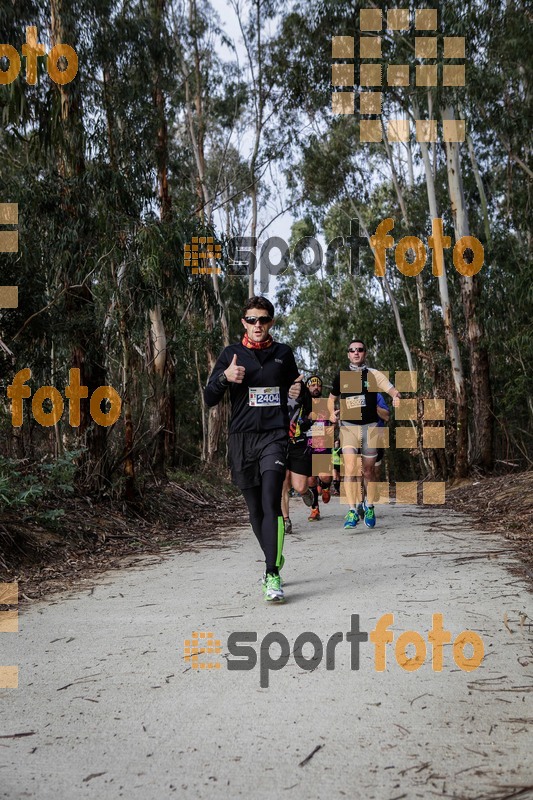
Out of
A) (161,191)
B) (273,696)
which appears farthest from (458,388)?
(273,696)

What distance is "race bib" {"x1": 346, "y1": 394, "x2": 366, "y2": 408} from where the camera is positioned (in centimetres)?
911

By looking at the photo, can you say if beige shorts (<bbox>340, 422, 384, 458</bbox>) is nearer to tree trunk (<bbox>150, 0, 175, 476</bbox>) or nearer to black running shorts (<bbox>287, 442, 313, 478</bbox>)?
black running shorts (<bbox>287, 442, 313, 478</bbox>)

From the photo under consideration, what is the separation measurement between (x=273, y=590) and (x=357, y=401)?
395 centimetres

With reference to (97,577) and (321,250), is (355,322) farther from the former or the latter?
(97,577)

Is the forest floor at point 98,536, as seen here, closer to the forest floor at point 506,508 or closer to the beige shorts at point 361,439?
the beige shorts at point 361,439

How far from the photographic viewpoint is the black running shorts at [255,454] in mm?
5902

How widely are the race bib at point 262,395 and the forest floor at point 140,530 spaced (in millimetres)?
2110

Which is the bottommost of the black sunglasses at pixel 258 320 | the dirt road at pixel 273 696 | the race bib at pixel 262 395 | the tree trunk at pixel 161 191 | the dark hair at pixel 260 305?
the dirt road at pixel 273 696

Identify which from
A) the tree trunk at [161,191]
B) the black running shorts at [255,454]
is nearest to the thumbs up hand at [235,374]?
the black running shorts at [255,454]

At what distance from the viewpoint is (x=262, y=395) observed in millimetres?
5961

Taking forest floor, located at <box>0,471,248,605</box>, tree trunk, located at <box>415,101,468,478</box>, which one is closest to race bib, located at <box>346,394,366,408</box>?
forest floor, located at <box>0,471,248,605</box>

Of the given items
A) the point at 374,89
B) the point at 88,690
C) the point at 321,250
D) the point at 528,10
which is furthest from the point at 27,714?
the point at 321,250

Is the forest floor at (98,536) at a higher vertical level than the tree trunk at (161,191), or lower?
lower

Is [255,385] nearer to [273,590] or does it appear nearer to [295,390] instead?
[295,390]
